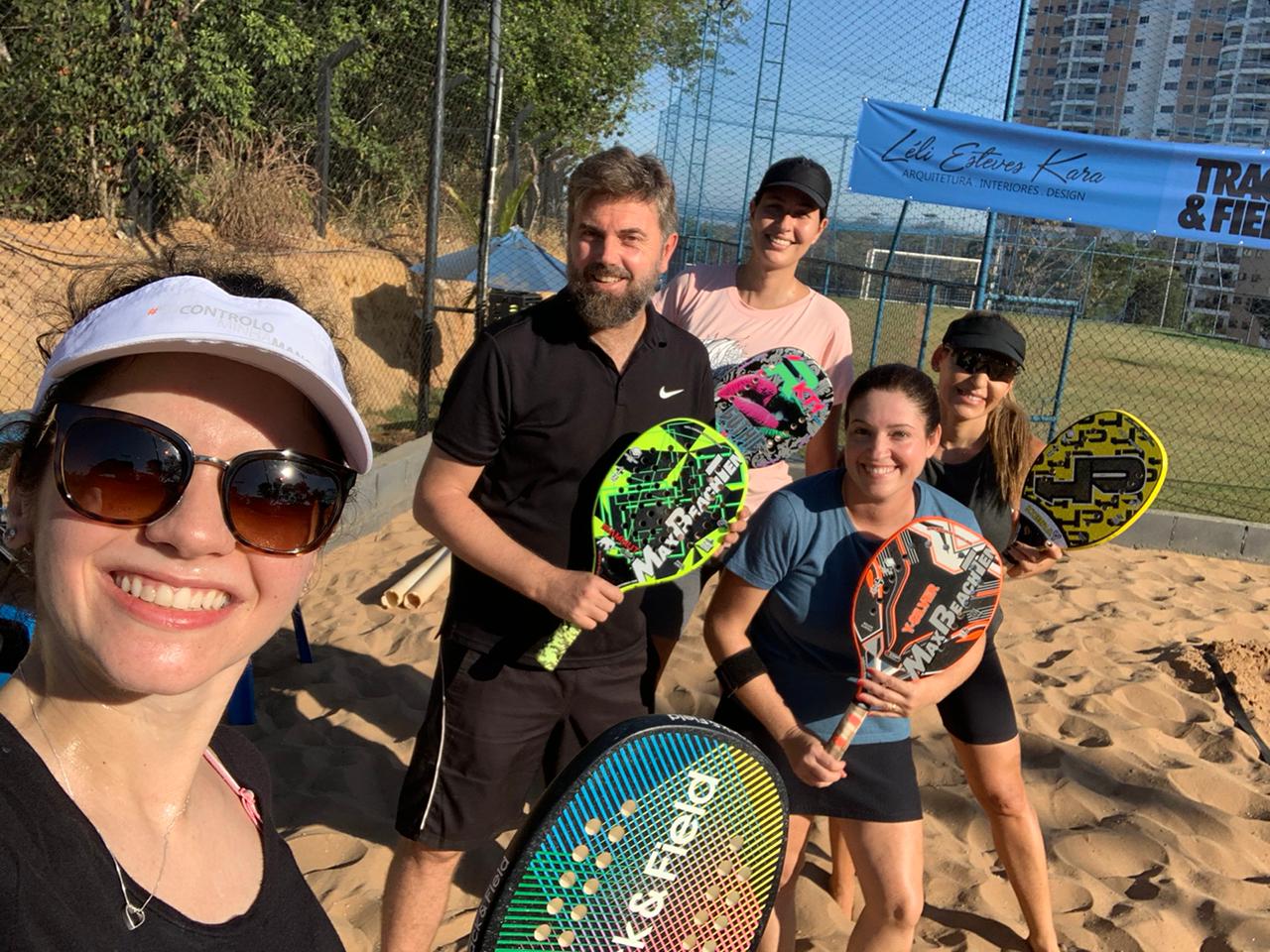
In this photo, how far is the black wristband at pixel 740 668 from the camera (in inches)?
96.7

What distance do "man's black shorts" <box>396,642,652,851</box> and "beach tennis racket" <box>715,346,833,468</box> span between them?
0.93 metres

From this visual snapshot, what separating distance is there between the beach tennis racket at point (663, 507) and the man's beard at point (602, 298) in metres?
0.27

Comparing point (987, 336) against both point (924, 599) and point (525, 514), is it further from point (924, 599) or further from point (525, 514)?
point (525, 514)

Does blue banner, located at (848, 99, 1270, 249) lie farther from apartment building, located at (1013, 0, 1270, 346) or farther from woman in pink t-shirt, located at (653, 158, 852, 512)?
woman in pink t-shirt, located at (653, 158, 852, 512)

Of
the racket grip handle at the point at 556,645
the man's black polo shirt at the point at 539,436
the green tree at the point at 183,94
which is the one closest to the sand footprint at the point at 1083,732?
the man's black polo shirt at the point at 539,436

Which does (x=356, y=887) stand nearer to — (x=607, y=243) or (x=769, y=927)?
(x=769, y=927)

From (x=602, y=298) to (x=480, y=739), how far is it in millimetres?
1066

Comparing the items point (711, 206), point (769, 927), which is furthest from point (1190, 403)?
point (769, 927)

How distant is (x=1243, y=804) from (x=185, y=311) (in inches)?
159

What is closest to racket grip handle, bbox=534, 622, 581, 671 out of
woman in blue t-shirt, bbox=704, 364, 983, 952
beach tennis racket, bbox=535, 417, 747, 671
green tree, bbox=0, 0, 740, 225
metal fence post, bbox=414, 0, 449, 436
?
beach tennis racket, bbox=535, 417, 747, 671

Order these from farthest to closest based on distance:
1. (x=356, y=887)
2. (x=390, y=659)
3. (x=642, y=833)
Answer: (x=390, y=659), (x=356, y=887), (x=642, y=833)

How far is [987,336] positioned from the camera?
3.00 metres

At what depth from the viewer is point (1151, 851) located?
3.53 meters

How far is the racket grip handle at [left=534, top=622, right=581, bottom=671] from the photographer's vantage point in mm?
2436
